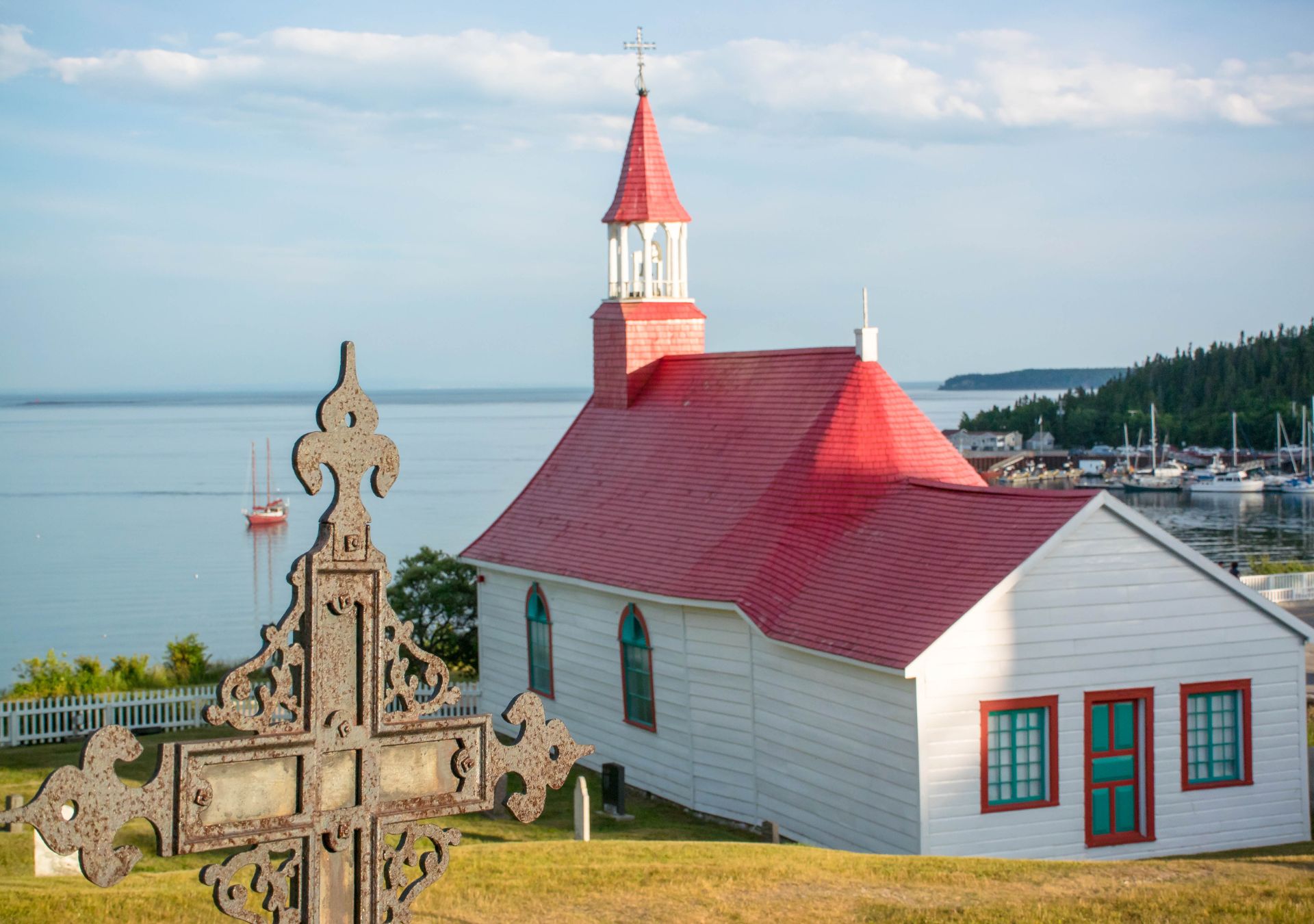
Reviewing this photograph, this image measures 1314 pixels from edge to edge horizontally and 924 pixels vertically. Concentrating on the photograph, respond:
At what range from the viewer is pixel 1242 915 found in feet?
36.4

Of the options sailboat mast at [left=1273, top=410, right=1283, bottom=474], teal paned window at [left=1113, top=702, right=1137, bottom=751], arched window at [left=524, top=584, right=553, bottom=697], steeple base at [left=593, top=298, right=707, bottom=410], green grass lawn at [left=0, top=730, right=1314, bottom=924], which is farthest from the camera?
sailboat mast at [left=1273, top=410, right=1283, bottom=474]

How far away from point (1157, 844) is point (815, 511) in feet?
21.2

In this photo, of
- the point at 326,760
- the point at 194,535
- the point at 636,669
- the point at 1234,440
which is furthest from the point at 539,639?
the point at 1234,440

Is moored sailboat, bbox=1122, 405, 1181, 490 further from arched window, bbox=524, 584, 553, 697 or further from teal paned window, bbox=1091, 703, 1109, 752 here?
teal paned window, bbox=1091, 703, 1109, 752

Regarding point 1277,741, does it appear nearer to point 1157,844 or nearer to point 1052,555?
point 1157,844

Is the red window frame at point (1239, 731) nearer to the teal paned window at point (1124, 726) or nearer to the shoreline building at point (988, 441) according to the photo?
the teal paned window at point (1124, 726)

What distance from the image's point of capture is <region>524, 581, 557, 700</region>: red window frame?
25.5 metres

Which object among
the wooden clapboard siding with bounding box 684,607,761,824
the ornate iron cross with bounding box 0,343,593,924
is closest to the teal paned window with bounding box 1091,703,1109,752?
the wooden clapboard siding with bounding box 684,607,761,824

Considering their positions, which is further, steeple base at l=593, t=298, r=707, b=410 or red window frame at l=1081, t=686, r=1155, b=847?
steeple base at l=593, t=298, r=707, b=410

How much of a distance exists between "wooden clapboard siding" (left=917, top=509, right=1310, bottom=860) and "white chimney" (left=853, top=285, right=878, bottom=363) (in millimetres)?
5959

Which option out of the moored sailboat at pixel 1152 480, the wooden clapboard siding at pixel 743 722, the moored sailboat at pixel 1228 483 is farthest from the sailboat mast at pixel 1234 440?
the wooden clapboard siding at pixel 743 722

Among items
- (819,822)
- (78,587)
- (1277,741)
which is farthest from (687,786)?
(78,587)

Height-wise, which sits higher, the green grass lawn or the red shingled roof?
the red shingled roof

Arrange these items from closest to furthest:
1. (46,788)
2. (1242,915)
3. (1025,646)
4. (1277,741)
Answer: (46,788), (1242,915), (1025,646), (1277,741)
